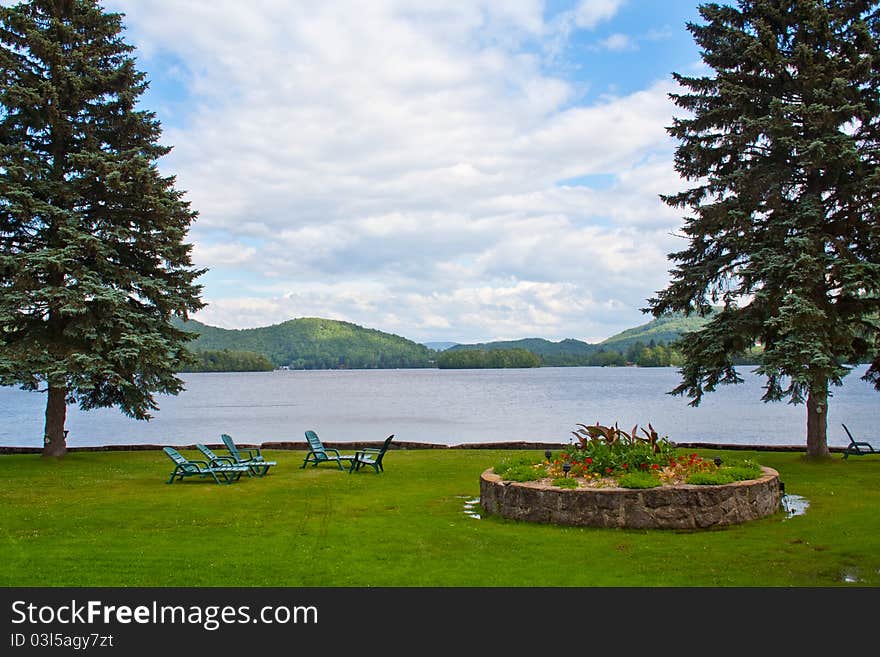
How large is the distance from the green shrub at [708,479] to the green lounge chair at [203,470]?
959 centimetres

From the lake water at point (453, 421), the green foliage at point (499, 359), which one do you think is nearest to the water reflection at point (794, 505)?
the lake water at point (453, 421)

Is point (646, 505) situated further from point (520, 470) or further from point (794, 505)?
point (794, 505)

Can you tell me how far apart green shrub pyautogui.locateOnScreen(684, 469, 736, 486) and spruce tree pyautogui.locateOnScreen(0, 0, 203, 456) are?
13.7m

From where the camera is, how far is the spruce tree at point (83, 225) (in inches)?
685

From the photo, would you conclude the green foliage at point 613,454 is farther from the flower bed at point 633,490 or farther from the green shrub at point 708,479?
the green shrub at point 708,479

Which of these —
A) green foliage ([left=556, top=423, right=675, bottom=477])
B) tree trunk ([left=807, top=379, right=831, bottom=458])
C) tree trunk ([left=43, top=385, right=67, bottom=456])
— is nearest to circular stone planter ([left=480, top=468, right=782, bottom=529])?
green foliage ([left=556, top=423, right=675, bottom=477])

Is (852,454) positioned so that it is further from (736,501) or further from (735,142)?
(736,501)

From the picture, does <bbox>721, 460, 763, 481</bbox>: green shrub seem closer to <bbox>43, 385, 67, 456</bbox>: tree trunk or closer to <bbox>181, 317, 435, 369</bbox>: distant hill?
<bbox>43, 385, 67, 456</bbox>: tree trunk

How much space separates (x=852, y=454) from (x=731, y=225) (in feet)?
25.1

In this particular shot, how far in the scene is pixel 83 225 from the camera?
18.6 m

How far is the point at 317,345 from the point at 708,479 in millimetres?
141283
